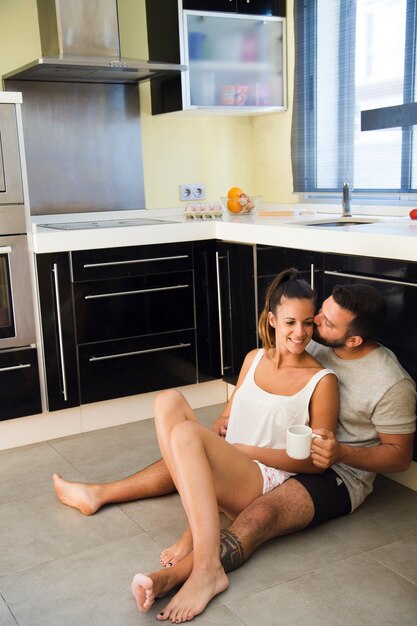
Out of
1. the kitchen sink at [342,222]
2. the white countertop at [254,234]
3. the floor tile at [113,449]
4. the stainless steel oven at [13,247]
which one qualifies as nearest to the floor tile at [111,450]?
the floor tile at [113,449]

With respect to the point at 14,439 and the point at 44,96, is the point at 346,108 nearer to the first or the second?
the point at 44,96

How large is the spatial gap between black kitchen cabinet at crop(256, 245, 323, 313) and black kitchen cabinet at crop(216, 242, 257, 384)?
54 millimetres

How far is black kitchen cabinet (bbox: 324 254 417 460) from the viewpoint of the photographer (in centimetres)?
240

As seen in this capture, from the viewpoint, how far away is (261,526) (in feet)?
6.97

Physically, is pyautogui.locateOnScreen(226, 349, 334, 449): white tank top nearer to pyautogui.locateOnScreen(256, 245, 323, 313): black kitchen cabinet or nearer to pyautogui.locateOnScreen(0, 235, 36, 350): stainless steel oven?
pyautogui.locateOnScreen(256, 245, 323, 313): black kitchen cabinet

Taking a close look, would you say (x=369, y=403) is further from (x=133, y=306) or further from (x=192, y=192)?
(x=192, y=192)

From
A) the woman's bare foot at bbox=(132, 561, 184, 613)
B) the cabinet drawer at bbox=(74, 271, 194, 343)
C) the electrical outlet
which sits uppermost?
the electrical outlet

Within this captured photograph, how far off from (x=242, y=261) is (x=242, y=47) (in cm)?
121

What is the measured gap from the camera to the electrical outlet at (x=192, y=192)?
414 cm

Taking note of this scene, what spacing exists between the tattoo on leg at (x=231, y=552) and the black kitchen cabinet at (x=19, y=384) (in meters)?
1.40

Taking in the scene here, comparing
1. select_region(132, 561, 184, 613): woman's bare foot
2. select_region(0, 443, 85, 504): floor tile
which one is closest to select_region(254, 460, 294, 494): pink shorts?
select_region(132, 561, 184, 613): woman's bare foot

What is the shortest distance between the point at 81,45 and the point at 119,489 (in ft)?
6.78

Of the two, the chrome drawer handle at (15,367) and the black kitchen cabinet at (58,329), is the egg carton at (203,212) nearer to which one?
the black kitchen cabinet at (58,329)

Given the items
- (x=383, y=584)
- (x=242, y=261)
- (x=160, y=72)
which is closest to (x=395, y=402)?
(x=383, y=584)
